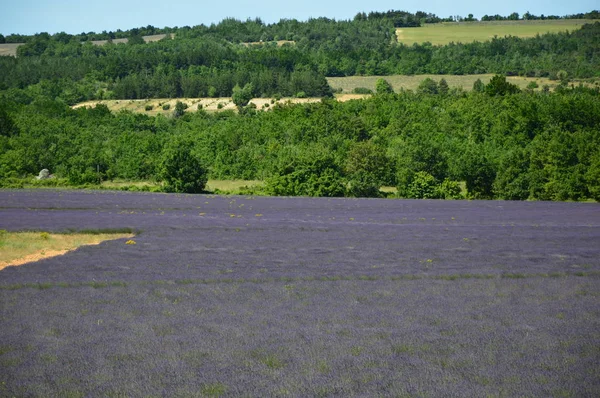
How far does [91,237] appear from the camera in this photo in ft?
84.0

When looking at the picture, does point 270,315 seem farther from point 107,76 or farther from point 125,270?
point 107,76

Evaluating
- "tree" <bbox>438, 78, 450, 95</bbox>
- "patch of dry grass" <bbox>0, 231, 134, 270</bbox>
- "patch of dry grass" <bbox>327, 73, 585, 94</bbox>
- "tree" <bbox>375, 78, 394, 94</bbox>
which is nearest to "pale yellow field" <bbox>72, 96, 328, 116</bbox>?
"tree" <bbox>375, 78, 394, 94</bbox>

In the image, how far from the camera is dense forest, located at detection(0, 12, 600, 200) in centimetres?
5775

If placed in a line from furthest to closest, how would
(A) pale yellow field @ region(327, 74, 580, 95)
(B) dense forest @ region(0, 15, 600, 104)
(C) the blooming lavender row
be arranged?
(B) dense forest @ region(0, 15, 600, 104) → (A) pale yellow field @ region(327, 74, 580, 95) → (C) the blooming lavender row

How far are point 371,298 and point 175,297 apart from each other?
4543 mm

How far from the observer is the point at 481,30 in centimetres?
18275

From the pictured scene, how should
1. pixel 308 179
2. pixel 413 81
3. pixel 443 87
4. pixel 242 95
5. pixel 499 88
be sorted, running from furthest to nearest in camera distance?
pixel 413 81
pixel 242 95
pixel 443 87
pixel 499 88
pixel 308 179

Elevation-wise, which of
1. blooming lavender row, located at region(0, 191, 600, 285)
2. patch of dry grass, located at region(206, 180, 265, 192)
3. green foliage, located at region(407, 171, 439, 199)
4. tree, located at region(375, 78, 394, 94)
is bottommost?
patch of dry grass, located at region(206, 180, 265, 192)

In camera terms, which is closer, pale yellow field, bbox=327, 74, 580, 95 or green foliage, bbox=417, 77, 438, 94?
green foliage, bbox=417, 77, 438, 94

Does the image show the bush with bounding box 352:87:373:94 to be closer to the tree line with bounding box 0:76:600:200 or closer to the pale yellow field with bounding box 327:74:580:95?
the pale yellow field with bounding box 327:74:580:95

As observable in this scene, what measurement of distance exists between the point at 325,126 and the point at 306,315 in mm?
74431

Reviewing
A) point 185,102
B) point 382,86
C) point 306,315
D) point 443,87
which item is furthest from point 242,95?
point 306,315

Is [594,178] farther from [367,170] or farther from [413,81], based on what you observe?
[413,81]

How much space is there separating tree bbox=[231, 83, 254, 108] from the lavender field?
9929cm
